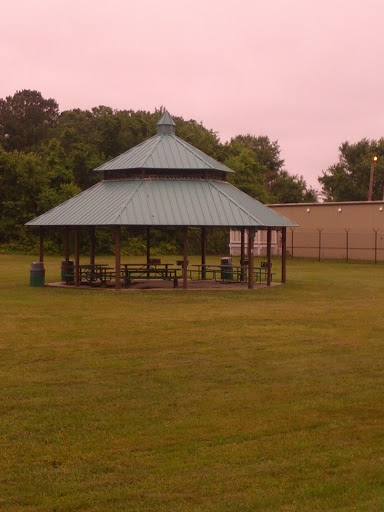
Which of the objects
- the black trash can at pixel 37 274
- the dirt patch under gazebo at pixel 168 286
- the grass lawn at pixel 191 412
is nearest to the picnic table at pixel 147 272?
the dirt patch under gazebo at pixel 168 286

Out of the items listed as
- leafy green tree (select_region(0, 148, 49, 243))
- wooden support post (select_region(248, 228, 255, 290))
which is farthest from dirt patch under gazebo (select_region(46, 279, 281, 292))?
leafy green tree (select_region(0, 148, 49, 243))

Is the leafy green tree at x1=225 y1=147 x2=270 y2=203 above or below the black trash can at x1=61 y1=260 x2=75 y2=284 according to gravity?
above

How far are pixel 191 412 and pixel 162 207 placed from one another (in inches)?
751

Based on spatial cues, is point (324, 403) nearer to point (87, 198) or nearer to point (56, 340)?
point (56, 340)

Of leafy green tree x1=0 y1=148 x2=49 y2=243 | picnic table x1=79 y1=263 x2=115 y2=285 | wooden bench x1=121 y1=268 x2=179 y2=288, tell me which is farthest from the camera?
leafy green tree x1=0 y1=148 x2=49 y2=243

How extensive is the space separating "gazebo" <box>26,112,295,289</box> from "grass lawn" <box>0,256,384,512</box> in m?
7.65

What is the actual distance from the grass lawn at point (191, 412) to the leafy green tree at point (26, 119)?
220 ft

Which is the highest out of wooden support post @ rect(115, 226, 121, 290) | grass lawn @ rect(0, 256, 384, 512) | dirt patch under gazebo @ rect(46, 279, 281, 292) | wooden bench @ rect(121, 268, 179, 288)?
wooden support post @ rect(115, 226, 121, 290)

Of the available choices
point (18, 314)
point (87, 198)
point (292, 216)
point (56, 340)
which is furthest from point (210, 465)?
point (292, 216)

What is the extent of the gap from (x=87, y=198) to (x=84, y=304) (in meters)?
8.59

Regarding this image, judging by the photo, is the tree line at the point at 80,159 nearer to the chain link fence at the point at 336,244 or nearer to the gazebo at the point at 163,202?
the chain link fence at the point at 336,244

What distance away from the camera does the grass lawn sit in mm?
7906

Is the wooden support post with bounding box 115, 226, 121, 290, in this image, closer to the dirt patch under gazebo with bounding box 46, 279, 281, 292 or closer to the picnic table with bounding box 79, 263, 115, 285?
the dirt patch under gazebo with bounding box 46, 279, 281, 292

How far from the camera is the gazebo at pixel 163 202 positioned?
1123 inches
